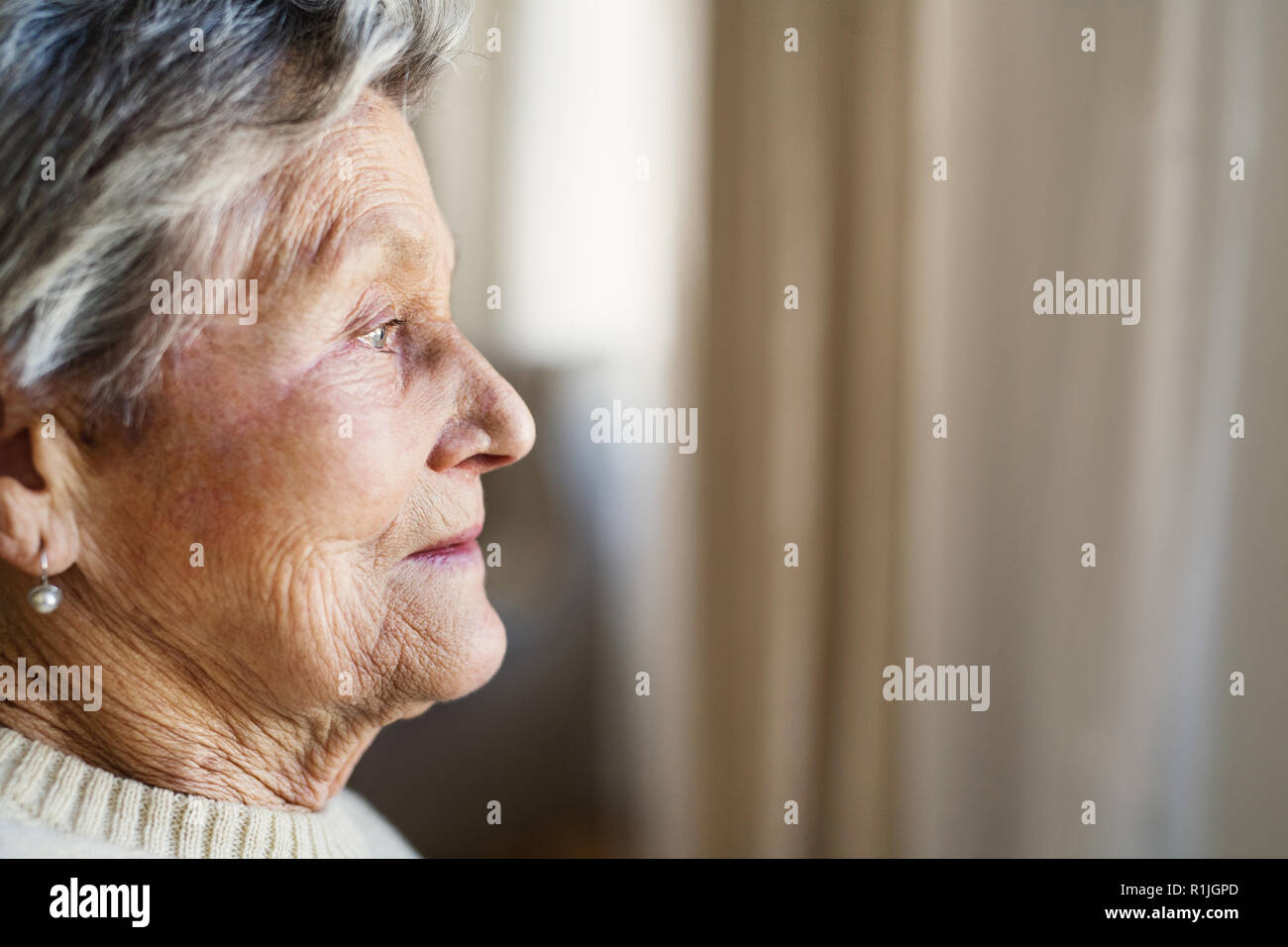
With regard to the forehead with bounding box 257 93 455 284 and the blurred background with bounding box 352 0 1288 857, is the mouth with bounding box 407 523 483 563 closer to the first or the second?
the blurred background with bounding box 352 0 1288 857

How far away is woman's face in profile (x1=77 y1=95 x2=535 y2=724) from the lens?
768 mm

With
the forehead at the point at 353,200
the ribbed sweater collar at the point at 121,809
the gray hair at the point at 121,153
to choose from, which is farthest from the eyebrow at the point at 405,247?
the ribbed sweater collar at the point at 121,809

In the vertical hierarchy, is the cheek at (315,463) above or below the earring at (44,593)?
above

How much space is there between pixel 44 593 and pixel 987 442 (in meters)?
0.97

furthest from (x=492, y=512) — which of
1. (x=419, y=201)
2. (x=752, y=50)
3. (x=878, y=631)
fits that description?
(x=752, y=50)

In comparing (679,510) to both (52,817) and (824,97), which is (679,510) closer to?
(824,97)

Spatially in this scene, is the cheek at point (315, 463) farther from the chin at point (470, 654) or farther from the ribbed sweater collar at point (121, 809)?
the ribbed sweater collar at point (121, 809)

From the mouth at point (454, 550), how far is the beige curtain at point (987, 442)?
0.28m

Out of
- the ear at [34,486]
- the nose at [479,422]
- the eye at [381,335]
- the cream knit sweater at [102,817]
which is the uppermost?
the eye at [381,335]

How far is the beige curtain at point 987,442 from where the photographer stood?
109 centimetres

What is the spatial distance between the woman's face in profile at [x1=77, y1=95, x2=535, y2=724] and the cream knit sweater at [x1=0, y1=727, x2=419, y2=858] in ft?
0.32

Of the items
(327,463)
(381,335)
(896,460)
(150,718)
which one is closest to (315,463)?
(327,463)

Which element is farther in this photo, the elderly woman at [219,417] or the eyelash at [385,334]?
the eyelash at [385,334]
